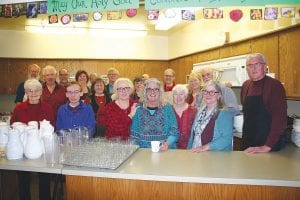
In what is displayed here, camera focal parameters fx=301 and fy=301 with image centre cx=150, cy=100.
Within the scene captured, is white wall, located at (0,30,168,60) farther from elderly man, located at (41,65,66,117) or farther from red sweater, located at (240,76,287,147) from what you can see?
red sweater, located at (240,76,287,147)

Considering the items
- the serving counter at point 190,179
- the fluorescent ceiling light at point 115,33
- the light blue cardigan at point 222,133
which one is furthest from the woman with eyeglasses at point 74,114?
the fluorescent ceiling light at point 115,33

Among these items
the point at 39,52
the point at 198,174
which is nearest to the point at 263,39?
the point at 198,174

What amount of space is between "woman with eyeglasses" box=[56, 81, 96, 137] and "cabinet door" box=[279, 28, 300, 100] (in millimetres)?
2288

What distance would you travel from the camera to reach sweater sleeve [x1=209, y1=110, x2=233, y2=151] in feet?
8.33

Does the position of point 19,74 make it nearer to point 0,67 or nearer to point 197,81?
point 0,67

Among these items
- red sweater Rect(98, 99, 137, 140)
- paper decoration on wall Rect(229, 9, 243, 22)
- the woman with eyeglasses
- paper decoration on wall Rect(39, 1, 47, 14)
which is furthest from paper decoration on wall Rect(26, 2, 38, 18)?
paper decoration on wall Rect(229, 9, 243, 22)

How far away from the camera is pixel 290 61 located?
3.51 m

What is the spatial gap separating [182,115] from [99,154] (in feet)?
3.71

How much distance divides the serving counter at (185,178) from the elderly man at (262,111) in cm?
27

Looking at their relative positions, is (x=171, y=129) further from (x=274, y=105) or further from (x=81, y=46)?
(x=81, y=46)

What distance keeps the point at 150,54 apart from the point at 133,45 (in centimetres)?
51

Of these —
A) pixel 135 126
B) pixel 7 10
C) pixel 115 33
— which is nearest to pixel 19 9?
pixel 7 10

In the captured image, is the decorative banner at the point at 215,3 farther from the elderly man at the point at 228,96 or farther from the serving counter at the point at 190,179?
the serving counter at the point at 190,179

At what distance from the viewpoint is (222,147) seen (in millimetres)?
2561
